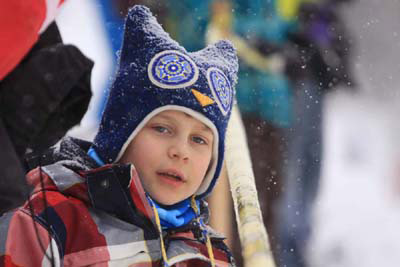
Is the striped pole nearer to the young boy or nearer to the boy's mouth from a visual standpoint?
the young boy

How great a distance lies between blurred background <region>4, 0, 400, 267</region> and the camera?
2.98m

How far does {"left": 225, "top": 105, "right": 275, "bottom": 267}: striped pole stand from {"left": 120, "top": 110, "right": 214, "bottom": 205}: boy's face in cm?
18

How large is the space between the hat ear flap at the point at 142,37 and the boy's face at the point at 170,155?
144 mm

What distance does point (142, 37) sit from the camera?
61.1 inches

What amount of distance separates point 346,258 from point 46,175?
3.43 m

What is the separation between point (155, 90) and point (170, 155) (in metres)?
0.14

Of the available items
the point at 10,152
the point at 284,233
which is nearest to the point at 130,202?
the point at 10,152

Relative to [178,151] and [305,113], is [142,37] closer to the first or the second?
[178,151]

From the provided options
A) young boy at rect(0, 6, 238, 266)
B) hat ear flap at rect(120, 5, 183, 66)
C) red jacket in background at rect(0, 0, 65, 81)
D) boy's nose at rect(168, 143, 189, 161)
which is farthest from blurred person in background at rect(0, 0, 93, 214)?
hat ear flap at rect(120, 5, 183, 66)

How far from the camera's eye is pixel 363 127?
586 cm

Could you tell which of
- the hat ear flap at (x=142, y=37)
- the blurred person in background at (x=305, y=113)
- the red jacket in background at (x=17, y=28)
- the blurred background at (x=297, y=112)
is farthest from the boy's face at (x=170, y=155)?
the blurred person in background at (x=305, y=113)

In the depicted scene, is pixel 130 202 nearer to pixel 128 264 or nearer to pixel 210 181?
pixel 128 264

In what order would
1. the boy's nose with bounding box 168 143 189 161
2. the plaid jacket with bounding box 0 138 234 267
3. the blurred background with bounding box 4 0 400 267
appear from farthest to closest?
the blurred background with bounding box 4 0 400 267 → the boy's nose with bounding box 168 143 189 161 → the plaid jacket with bounding box 0 138 234 267

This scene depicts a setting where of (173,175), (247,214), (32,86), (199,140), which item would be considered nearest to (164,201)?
(173,175)
